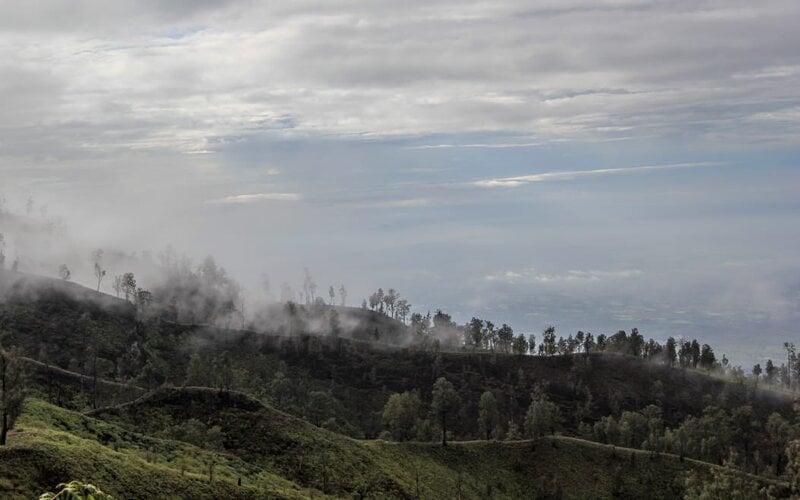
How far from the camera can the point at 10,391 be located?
293 feet

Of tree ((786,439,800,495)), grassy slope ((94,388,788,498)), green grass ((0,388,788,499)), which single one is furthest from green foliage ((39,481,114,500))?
grassy slope ((94,388,788,498))

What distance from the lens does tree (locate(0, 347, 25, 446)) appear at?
87.4 m

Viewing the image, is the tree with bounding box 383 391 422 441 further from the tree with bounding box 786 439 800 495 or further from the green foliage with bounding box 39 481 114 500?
the green foliage with bounding box 39 481 114 500

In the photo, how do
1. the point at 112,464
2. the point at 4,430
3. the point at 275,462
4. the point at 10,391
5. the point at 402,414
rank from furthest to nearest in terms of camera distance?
the point at 402,414 → the point at 275,462 → the point at 10,391 → the point at 112,464 → the point at 4,430

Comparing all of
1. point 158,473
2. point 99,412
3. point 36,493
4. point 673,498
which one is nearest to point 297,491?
point 158,473

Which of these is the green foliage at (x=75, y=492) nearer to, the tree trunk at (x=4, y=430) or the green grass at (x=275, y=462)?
the green grass at (x=275, y=462)

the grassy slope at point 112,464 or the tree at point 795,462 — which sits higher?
the tree at point 795,462

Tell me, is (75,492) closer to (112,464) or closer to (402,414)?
(112,464)

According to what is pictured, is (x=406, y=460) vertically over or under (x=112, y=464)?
under

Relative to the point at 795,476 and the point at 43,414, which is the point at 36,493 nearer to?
the point at 43,414

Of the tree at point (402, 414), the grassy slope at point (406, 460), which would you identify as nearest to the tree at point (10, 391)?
the grassy slope at point (406, 460)

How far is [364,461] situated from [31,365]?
108m

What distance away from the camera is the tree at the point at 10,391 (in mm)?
87375

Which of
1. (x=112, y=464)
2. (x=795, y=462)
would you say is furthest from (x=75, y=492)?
(x=112, y=464)
